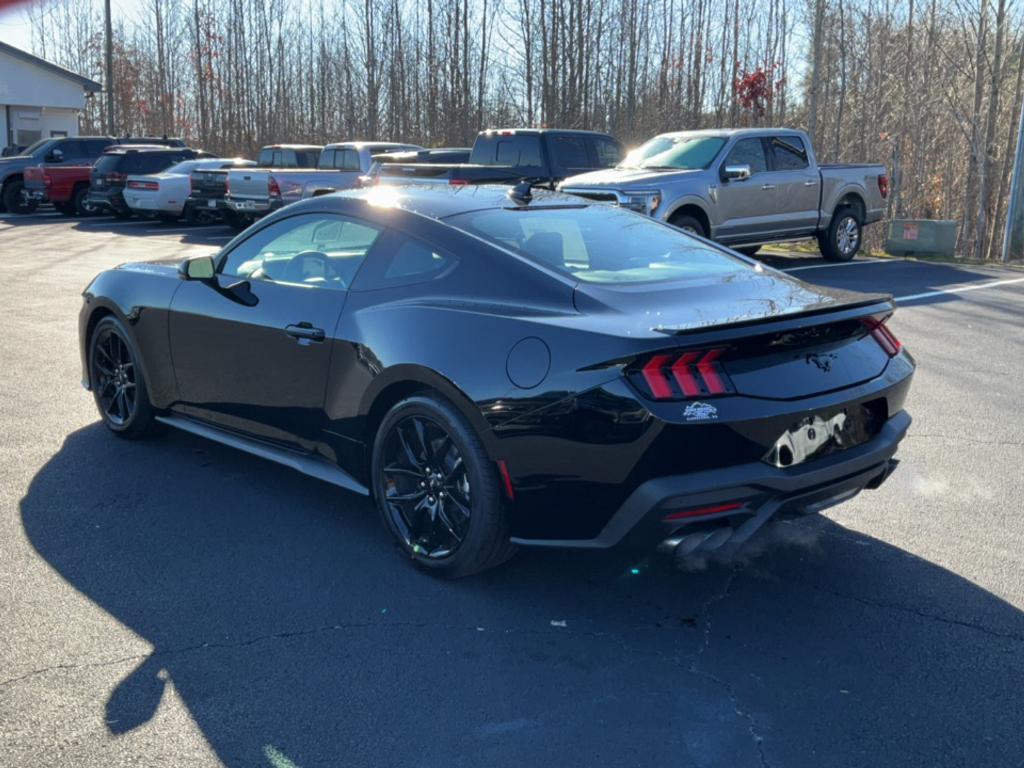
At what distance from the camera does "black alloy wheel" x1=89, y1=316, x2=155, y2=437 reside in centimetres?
597

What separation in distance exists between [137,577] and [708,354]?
2.49 m

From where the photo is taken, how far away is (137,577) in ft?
14.1

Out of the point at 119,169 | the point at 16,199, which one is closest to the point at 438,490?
the point at 119,169

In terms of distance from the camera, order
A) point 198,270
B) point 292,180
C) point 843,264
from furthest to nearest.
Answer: point 292,180, point 843,264, point 198,270

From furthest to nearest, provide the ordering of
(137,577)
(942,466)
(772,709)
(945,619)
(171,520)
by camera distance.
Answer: (942,466), (171,520), (137,577), (945,619), (772,709)

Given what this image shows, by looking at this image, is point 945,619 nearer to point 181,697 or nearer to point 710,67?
point 181,697

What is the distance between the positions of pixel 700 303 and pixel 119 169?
75.7 feet

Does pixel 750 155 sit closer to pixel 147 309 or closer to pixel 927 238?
pixel 927 238

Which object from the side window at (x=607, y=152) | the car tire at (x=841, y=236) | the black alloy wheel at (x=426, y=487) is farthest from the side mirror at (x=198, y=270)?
the side window at (x=607, y=152)

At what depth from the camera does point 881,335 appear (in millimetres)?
4383

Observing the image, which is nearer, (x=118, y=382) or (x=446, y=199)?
(x=446, y=199)

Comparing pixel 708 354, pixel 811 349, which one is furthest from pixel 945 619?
pixel 708 354

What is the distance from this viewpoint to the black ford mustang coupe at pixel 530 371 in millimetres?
3623

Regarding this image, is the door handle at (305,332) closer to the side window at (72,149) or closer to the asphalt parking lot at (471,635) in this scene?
the asphalt parking lot at (471,635)
